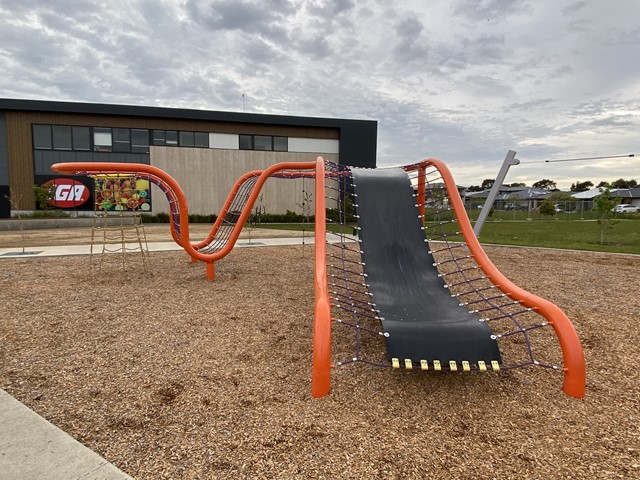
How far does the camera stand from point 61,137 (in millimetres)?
24312

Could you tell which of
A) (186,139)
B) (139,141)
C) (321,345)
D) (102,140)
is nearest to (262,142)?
(186,139)

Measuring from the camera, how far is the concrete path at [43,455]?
1.96 metres

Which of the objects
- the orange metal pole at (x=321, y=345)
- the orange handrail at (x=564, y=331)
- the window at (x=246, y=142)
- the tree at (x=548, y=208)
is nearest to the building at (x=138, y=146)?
the window at (x=246, y=142)

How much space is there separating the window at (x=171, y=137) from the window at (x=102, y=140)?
12.0 feet

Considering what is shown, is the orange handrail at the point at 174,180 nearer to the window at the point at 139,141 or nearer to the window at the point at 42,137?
the window at the point at 139,141

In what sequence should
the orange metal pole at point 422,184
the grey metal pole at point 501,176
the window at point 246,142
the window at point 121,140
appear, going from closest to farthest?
the orange metal pole at point 422,184 < the grey metal pole at point 501,176 < the window at point 121,140 < the window at point 246,142

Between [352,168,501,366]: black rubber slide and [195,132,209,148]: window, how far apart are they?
73.4 feet

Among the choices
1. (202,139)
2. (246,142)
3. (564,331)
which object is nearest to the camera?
(564,331)

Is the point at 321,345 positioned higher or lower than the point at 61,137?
lower

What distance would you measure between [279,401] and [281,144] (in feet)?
85.7

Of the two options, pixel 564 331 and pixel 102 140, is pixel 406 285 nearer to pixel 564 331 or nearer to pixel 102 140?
pixel 564 331

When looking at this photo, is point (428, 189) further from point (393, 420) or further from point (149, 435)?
point (149, 435)

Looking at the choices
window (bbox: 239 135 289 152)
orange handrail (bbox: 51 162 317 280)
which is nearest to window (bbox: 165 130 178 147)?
window (bbox: 239 135 289 152)

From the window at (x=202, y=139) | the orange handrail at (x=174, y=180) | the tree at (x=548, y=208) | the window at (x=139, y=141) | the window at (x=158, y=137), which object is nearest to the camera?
the orange handrail at (x=174, y=180)
